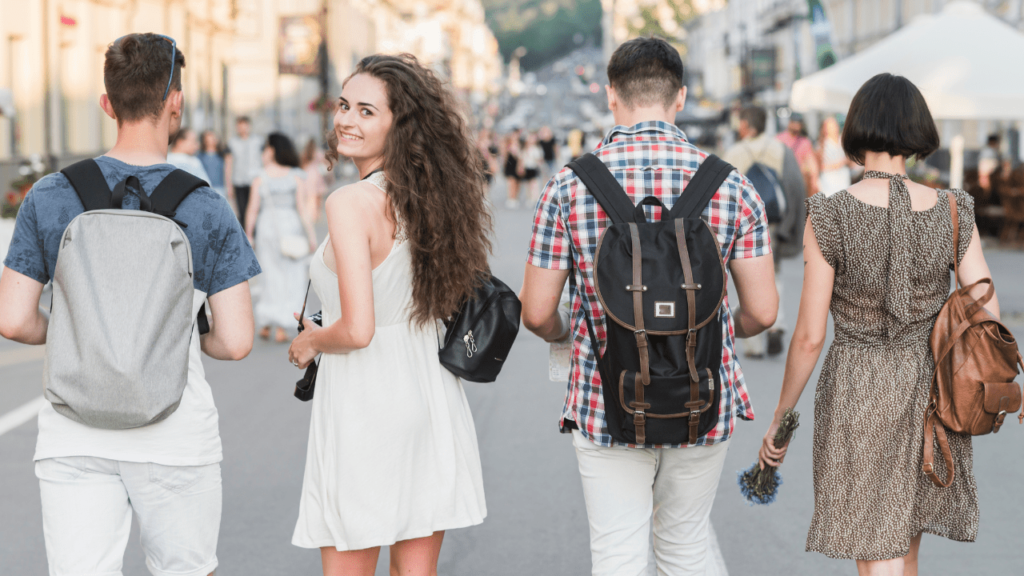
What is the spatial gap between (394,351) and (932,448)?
151 cm

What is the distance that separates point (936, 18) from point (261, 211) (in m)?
7.67

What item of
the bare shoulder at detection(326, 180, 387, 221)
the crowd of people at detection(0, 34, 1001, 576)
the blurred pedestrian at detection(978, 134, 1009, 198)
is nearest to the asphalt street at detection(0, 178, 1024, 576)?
the crowd of people at detection(0, 34, 1001, 576)

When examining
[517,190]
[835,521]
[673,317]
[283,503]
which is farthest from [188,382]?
[517,190]

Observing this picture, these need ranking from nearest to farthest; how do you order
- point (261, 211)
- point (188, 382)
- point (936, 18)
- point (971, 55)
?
point (188, 382)
point (261, 211)
point (971, 55)
point (936, 18)

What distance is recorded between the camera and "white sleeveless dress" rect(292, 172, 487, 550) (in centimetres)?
297

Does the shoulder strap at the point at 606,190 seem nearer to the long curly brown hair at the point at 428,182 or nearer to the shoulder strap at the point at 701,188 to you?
the shoulder strap at the point at 701,188

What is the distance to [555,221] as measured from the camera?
297 cm

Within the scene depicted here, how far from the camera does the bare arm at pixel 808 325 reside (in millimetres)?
3088

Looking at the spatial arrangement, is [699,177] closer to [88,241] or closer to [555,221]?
[555,221]

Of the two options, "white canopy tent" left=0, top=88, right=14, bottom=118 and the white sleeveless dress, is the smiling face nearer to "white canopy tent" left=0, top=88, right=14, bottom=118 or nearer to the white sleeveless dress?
the white sleeveless dress

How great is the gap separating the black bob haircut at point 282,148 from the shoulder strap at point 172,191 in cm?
749

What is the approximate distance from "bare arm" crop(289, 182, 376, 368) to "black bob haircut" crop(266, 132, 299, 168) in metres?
7.41

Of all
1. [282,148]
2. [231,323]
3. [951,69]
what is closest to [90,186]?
[231,323]

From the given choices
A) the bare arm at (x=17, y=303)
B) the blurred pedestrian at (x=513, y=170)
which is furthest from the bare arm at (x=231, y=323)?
the blurred pedestrian at (x=513, y=170)
